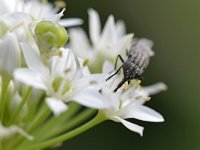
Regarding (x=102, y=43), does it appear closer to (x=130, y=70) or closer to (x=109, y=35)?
(x=109, y=35)

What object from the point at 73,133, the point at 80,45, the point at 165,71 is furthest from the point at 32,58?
the point at 165,71

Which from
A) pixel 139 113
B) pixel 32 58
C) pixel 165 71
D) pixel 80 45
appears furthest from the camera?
pixel 165 71

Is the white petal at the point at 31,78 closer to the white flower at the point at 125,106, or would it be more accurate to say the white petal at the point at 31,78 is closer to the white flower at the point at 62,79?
the white flower at the point at 62,79

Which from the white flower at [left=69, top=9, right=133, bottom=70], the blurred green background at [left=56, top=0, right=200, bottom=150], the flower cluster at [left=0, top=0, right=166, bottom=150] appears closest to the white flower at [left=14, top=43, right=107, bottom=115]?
the flower cluster at [left=0, top=0, right=166, bottom=150]

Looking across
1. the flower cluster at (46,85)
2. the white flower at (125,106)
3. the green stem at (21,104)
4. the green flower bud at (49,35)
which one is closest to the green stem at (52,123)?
the flower cluster at (46,85)

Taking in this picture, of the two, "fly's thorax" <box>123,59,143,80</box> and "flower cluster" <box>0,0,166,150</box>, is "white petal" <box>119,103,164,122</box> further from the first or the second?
"fly's thorax" <box>123,59,143,80</box>

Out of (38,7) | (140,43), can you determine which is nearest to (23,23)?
(38,7)

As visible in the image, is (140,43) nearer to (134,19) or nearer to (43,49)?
(43,49)
